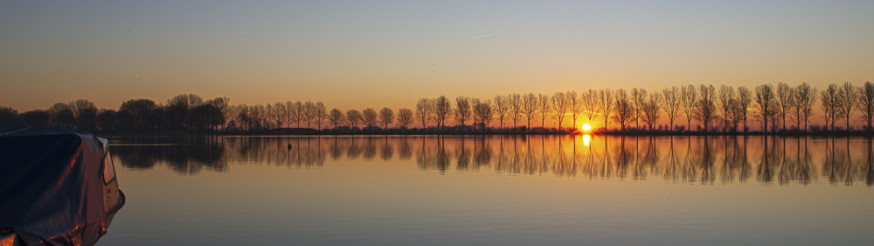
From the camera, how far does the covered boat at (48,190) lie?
7184 millimetres

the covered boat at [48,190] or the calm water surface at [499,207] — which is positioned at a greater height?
the covered boat at [48,190]

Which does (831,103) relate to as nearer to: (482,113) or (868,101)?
(868,101)

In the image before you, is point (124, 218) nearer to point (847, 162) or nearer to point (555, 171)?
point (555, 171)

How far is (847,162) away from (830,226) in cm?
1844

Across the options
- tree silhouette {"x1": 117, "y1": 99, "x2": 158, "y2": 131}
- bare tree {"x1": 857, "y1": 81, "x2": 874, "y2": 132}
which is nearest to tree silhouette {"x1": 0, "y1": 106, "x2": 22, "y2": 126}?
tree silhouette {"x1": 117, "y1": 99, "x2": 158, "y2": 131}

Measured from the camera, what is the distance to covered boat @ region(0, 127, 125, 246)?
7.18m

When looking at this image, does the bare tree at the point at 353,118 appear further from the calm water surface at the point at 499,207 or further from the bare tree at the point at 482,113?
the calm water surface at the point at 499,207

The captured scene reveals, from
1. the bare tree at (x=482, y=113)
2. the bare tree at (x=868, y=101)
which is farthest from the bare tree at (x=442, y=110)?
the bare tree at (x=868, y=101)

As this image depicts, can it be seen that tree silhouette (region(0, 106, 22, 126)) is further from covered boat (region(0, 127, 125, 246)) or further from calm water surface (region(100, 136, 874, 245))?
covered boat (region(0, 127, 125, 246))

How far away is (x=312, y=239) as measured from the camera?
32.0ft

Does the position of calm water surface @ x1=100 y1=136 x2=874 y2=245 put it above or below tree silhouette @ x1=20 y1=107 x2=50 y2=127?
below

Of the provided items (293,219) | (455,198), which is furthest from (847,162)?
(293,219)

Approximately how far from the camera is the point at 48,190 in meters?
7.54

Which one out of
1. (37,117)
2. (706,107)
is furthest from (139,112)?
(706,107)
